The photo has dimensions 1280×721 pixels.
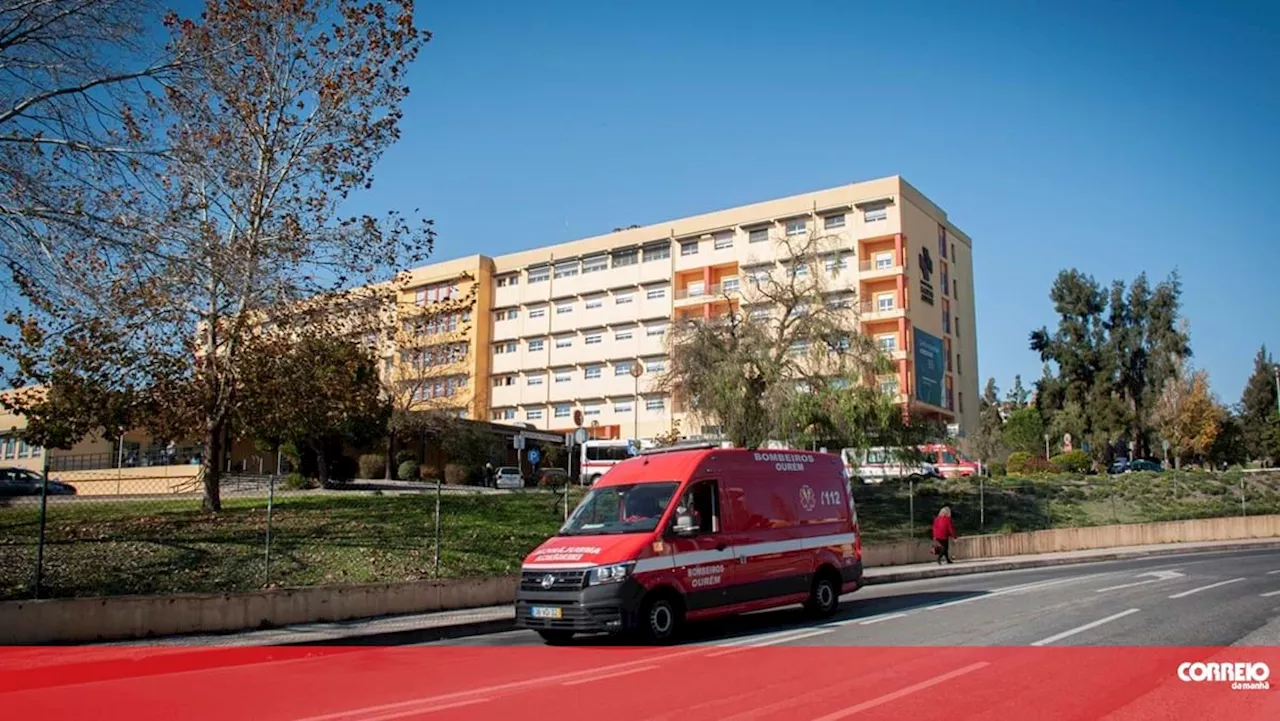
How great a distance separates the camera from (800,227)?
236ft

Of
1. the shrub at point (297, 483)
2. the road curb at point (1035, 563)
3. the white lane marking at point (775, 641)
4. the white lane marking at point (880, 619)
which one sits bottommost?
the road curb at point (1035, 563)

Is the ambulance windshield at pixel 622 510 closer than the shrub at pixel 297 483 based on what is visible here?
Yes

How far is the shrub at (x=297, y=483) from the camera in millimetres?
38406

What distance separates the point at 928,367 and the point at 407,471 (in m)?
38.2

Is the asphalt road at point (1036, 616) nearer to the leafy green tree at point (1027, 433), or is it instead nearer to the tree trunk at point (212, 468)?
the tree trunk at point (212, 468)

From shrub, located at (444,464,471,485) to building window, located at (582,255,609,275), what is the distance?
100 ft

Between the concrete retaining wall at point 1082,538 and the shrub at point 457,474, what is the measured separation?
110 ft

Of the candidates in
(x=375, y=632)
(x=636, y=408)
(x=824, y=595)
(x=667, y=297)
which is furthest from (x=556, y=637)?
(x=667, y=297)

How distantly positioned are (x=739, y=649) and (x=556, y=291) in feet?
242

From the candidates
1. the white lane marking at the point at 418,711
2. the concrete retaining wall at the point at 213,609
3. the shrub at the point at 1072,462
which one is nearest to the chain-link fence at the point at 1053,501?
the shrub at the point at 1072,462

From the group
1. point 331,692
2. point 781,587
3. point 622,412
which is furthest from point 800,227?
point 331,692

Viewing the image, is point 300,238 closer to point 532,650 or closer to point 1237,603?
point 532,650

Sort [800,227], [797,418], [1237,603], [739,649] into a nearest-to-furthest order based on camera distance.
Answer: [739,649]
[1237,603]
[797,418]
[800,227]

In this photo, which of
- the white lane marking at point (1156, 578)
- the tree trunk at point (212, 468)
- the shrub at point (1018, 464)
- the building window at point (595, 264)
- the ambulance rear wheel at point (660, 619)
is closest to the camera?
the ambulance rear wheel at point (660, 619)
